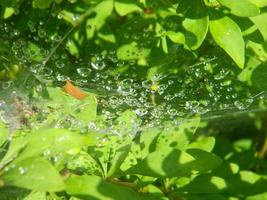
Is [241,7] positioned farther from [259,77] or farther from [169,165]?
[169,165]

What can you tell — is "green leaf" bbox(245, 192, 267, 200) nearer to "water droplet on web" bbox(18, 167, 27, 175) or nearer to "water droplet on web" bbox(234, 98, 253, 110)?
"water droplet on web" bbox(234, 98, 253, 110)

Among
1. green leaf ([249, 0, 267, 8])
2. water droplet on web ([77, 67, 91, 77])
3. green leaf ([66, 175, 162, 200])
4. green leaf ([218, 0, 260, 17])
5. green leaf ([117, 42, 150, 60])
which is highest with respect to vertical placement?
green leaf ([218, 0, 260, 17])

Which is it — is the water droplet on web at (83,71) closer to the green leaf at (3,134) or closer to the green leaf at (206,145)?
the green leaf at (206,145)

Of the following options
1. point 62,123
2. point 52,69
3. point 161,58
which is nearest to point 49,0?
point 52,69

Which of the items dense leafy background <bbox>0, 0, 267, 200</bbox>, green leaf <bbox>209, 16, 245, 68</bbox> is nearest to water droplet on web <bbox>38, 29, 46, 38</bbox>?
dense leafy background <bbox>0, 0, 267, 200</bbox>

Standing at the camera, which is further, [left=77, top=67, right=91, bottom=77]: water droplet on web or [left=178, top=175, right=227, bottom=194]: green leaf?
[left=77, top=67, right=91, bottom=77]: water droplet on web


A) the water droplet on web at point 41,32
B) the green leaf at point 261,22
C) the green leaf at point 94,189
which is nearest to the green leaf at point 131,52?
the water droplet on web at point 41,32
